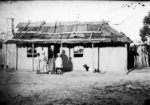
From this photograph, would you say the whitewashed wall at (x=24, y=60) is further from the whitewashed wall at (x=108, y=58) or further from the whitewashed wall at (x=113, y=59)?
the whitewashed wall at (x=113, y=59)

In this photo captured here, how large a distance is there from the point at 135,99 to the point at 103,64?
8.09 meters

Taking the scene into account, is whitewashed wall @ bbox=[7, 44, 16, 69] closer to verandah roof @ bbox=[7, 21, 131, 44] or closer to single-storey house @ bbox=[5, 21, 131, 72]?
single-storey house @ bbox=[5, 21, 131, 72]

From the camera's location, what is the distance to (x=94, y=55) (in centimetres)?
1539

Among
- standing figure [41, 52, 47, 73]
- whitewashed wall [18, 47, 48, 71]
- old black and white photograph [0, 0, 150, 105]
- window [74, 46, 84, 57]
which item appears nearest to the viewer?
old black and white photograph [0, 0, 150, 105]

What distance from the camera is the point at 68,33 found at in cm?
1605

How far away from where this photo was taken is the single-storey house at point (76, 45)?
1500 cm

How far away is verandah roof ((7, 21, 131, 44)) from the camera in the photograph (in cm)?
1495

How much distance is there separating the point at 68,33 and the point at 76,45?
46.4 inches

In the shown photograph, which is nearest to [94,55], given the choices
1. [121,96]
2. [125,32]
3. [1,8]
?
→ [125,32]

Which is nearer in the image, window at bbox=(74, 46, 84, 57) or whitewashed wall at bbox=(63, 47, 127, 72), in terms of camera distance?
whitewashed wall at bbox=(63, 47, 127, 72)

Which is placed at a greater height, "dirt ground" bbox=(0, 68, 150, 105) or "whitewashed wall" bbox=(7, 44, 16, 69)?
"whitewashed wall" bbox=(7, 44, 16, 69)

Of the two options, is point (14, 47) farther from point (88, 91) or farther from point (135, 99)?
point (135, 99)

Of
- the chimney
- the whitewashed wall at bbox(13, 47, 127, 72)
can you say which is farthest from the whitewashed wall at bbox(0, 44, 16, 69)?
the whitewashed wall at bbox(13, 47, 127, 72)

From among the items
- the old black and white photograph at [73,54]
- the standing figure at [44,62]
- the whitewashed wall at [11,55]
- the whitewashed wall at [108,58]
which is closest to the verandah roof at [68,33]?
the old black and white photograph at [73,54]
